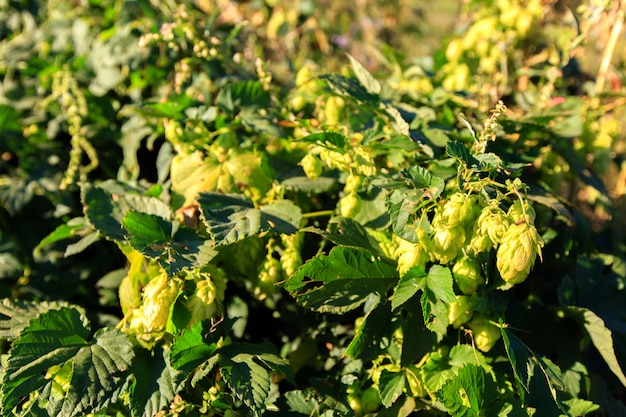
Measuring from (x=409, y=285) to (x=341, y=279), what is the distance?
0.14 m

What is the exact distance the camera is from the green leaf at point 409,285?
3.46 ft

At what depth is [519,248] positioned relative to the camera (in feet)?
3.05

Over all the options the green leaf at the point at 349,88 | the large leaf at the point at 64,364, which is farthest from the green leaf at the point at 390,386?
the green leaf at the point at 349,88

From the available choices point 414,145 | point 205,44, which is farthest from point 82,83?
point 414,145

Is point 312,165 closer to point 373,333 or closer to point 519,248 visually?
point 373,333

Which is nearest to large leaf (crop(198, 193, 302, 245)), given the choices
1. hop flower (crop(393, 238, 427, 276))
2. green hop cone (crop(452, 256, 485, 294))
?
hop flower (crop(393, 238, 427, 276))

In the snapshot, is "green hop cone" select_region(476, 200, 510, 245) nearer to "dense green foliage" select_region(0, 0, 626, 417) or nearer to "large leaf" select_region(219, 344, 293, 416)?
"dense green foliage" select_region(0, 0, 626, 417)

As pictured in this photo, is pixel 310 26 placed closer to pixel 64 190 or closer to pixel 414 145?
pixel 64 190

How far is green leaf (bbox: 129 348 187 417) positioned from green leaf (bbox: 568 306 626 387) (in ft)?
2.84

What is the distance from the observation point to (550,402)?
3.57 ft

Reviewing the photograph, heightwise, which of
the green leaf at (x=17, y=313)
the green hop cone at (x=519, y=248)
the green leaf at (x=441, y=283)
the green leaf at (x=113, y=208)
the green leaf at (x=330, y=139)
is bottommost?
the green leaf at (x=17, y=313)

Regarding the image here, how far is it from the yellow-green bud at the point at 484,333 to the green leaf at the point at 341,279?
192mm

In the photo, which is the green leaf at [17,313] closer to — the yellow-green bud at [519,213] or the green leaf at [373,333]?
the green leaf at [373,333]

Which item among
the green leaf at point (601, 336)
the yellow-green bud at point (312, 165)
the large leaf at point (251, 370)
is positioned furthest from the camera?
the yellow-green bud at point (312, 165)
